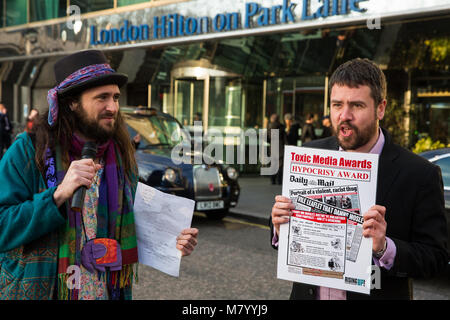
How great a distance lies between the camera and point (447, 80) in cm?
1061

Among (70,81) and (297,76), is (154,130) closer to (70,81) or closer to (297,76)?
(297,76)

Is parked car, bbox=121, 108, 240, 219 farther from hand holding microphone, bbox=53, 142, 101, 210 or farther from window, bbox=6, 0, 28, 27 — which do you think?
window, bbox=6, 0, 28, 27

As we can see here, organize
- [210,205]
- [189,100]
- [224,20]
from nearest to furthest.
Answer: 1. [210,205]
2. [224,20]
3. [189,100]

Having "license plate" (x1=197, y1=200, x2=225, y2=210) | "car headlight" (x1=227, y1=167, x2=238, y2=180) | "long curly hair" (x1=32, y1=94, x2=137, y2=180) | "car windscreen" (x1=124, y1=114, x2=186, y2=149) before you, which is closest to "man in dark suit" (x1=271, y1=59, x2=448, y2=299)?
"long curly hair" (x1=32, y1=94, x2=137, y2=180)

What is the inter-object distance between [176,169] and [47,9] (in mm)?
15516

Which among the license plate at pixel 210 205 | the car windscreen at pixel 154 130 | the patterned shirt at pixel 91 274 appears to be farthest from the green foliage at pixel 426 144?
the patterned shirt at pixel 91 274

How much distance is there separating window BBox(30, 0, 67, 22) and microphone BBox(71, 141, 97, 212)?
63.8 feet

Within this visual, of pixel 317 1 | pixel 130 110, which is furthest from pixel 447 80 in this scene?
pixel 130 110

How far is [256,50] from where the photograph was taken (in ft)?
44.3

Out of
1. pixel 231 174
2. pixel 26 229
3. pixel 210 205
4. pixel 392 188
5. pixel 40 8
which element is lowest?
pixel 210 205

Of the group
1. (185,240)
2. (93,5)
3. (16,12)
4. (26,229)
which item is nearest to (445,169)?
(185,240)

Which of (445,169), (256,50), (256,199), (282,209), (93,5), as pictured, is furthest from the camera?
(93,5)

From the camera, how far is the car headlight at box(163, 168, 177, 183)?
796 centimetres

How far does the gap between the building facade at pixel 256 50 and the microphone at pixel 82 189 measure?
8.25 meters
